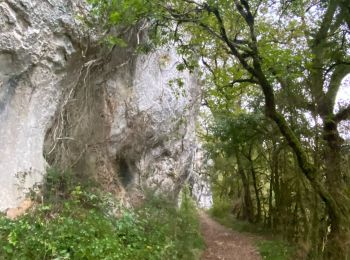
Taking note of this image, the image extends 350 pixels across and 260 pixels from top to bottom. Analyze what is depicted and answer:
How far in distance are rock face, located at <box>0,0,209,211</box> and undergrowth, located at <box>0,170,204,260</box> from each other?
642 millimetres

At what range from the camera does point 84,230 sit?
7.03 metres

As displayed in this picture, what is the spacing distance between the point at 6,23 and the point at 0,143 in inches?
86.3

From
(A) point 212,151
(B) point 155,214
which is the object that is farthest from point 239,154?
(B) point 155,214

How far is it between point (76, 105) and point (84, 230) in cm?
399

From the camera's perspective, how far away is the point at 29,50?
815cm

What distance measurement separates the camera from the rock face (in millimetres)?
7910

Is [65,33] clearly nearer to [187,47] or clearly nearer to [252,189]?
[187,47]

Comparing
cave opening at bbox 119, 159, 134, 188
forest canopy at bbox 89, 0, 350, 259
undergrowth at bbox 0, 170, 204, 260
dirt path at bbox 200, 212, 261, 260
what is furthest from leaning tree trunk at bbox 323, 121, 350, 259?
cave opening at bbox 119, 159, 134, 188

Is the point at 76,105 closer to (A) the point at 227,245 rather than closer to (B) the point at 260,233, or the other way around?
(A) the point at 227,245

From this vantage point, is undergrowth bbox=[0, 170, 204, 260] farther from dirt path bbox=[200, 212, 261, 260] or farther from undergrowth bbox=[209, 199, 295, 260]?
undergrowth bbox=[209, 199, 295, 260]

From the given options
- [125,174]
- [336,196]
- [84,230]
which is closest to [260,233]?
[125,174]

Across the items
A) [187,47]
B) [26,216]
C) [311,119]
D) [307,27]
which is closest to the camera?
[26,216]

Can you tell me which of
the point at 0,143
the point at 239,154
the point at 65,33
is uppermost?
the point at 65,33

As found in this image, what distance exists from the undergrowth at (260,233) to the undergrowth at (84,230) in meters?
2.23
